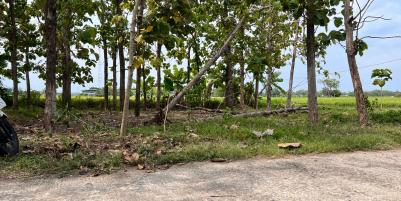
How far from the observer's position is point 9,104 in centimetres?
1759

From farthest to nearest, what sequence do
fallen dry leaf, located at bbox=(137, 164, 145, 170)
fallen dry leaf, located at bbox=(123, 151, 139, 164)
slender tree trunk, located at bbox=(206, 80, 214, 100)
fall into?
slender tree trunk, located at bbox=(206, 80, 214, 100) < fallen dry leaf, located at bbox=(123, 151, 139, 164) < fallen dry leaf, located at bbox=(137, 164, 145, 170)

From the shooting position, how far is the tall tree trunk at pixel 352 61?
9.97m

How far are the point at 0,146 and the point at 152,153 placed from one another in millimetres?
2174

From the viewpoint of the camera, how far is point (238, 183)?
16.3 feet

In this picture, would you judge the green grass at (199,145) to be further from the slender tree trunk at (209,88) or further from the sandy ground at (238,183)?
the slender tree trunk at (209,88)

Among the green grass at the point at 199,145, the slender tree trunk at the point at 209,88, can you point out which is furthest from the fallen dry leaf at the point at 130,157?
the slender tree trunk at the point at 209,88

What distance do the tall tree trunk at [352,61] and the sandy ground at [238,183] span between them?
4167 millimetres

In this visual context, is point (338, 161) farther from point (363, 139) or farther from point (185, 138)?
point (185, 138)

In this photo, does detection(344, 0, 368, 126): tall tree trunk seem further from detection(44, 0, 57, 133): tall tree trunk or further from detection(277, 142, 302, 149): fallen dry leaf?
detection(44, 0, 57, 133): tall tree trunk

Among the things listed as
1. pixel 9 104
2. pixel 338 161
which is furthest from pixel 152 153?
pixel 9 104

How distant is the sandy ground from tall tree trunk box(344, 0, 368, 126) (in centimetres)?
417

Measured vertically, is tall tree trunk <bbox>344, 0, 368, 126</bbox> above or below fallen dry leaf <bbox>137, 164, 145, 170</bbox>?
above

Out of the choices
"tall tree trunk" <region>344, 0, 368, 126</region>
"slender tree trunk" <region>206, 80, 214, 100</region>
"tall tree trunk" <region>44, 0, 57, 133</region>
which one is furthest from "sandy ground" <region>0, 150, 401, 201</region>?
"slender tree trunk" <region>206, 80, 214, 100</region>

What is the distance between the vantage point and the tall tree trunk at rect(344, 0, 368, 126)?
32.7ft
